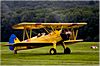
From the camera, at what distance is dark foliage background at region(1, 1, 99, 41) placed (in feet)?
179

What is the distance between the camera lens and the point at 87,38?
52750 mm

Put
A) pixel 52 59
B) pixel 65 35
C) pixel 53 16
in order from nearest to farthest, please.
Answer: pixel 52 59 < pixel 65 35 < pixel 53 16

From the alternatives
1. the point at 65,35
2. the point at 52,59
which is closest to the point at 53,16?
the point at 65,35

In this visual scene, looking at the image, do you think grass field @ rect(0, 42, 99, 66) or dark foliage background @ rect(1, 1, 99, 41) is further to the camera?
dark foliage background @ rect(1, 1, 99, 41)

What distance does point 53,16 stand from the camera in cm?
5950

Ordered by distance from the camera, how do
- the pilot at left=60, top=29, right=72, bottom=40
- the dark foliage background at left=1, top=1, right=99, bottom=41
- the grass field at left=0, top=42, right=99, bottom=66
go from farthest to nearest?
the dark foliage background at left=1, top=1, right=99, bottom=41
the pilot at left=60, top=29, right=72, bottom=40
the grass field at left=0, top=42, right=99, bottom=66

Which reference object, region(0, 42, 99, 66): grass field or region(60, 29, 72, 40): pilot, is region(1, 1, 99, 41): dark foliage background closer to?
region(60, 29, 72, 40): pilot

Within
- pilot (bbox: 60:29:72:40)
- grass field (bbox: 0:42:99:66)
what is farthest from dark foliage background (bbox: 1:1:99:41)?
grass field (bbox: 0:42:99:66)

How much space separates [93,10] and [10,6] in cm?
1708

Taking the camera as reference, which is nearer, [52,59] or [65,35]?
[52,59]

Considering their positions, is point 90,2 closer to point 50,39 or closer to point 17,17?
point 17,17

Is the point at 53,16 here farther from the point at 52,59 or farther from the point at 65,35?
the point at 52,59

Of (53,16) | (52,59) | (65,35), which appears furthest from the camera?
(53,16)

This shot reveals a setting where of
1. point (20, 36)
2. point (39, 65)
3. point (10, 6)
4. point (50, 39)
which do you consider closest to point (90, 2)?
point (10, 6)
